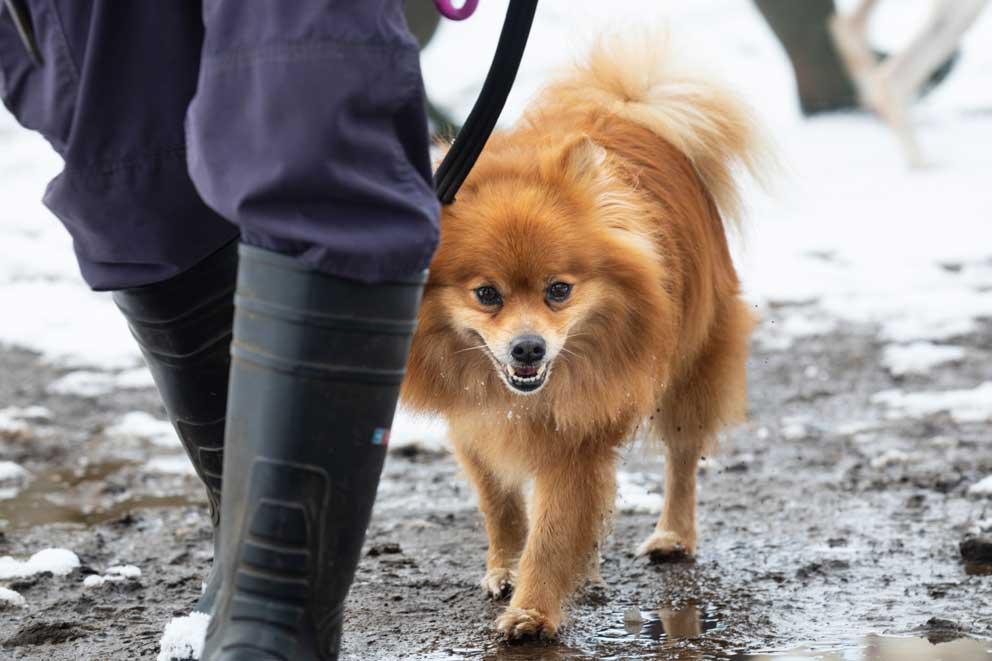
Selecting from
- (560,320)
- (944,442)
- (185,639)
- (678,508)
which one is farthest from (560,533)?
(944,442)

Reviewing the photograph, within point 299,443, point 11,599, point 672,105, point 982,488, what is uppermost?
point 672,105

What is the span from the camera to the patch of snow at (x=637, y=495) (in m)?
3.73

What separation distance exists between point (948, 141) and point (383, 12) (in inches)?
334

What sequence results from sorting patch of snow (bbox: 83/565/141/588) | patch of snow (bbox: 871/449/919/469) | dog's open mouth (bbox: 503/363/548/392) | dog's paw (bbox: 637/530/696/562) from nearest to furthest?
dog's open mouth (bbox: 503/363/548/392) < patch of snow (bbox: 83/565/141/588) < dog's paw (bbox: 637/530/696/562) < patch of snow (bbox: 871/449/919/469)

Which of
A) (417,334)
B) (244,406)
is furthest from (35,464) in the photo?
(244,406)

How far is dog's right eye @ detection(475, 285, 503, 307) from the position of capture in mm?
2895

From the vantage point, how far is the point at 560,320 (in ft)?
9.46

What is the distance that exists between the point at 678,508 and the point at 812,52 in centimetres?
722

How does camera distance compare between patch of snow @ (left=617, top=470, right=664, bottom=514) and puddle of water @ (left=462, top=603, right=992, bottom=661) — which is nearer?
puddle of water @ (left=462, top=603, right=992, bottom=661)

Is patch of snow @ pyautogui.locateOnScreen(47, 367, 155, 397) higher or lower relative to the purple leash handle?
lower

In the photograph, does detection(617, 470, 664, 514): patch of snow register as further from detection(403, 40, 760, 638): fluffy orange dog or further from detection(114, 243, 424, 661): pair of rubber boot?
detection(114, 243, 424, 661): pair of rubber boot

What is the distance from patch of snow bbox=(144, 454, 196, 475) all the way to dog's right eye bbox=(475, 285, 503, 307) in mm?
1501

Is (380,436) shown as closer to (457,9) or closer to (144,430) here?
(457,9)

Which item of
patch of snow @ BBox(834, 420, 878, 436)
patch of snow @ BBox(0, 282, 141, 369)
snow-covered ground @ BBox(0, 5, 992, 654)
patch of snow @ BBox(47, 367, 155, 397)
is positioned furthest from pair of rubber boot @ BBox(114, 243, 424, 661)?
patch of snow @ BBox(0, 282, 141, 369)
